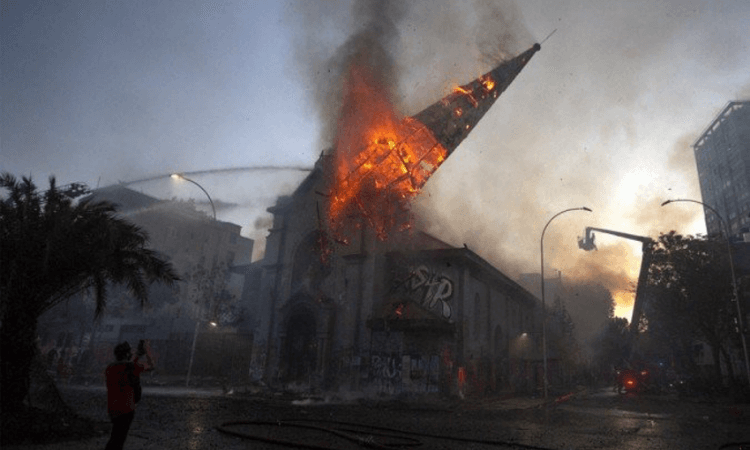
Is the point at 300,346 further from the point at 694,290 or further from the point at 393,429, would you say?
the point at 694,290

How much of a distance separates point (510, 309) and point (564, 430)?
86.4ft

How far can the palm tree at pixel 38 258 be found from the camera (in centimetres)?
1062

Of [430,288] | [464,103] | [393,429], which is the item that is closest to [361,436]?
[393,429]

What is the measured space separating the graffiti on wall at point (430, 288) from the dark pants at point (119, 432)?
835 inches

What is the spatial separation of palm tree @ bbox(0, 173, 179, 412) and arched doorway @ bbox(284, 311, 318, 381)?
17060 millimetres

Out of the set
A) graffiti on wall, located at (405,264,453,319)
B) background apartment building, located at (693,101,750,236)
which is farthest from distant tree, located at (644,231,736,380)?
background apartment building, located at (693,101,750,236)

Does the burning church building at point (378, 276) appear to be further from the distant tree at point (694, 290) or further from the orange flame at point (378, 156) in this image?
the distant tree at point (694, 290)

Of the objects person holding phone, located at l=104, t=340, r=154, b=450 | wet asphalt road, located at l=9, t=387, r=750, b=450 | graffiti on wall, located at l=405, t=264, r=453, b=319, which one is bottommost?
wet asphalt road, located at l=9, t=387, r=750, b=450

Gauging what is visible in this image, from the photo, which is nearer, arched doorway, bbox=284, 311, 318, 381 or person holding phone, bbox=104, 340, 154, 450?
person holding phone, bbox=104, 340, 154, 450

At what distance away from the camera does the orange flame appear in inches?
1070

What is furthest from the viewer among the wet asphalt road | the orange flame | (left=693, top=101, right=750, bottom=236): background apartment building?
(left=693, top=101, right=750, bottom=236): background apartment building

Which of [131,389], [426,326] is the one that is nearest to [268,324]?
[426,326]

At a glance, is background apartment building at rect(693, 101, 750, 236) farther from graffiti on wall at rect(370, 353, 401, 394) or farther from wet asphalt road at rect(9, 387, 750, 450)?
wet asphalt road at rect(9, 387, 750, 450)

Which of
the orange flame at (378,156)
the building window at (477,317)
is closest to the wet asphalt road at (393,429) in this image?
the building window at (477,317)
